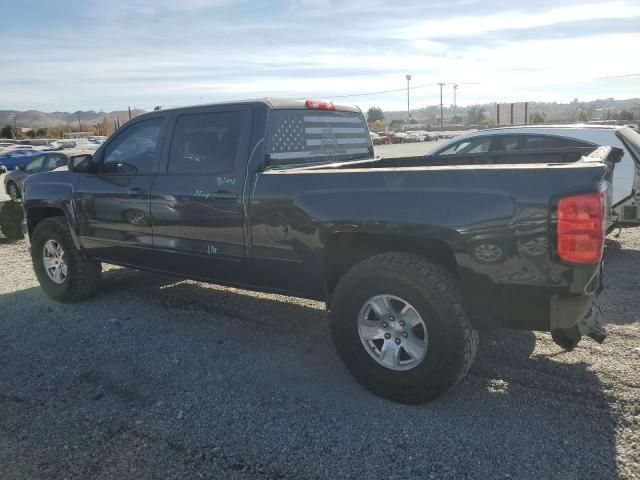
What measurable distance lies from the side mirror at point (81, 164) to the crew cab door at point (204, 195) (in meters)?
1.04

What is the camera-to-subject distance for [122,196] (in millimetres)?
5113

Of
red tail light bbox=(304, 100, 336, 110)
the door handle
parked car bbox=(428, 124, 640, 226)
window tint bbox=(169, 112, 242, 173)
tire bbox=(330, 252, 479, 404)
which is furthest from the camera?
parked car bbox=(428, 124, 640, 226)

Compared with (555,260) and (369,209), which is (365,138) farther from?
(555,260)

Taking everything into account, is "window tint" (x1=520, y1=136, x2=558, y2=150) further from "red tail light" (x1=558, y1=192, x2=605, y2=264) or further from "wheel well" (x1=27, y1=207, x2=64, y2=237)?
"wheel well" (x1=27, y1=207, x2=64, y2=237)

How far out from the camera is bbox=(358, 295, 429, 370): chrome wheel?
3430 millimetres

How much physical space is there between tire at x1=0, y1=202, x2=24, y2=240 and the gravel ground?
5593 mm

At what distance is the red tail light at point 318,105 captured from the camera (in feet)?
15.8

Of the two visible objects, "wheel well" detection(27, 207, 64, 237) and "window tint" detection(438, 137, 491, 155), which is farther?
"window tint" detection(438, 137, 491, 155)

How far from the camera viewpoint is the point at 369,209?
11.4 ft

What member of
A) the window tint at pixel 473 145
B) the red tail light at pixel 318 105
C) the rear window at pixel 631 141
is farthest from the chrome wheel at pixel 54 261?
the rear window at pixel 631 141

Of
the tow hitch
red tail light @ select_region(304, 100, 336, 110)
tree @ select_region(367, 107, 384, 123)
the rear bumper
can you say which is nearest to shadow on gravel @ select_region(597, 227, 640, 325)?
the tow hitch

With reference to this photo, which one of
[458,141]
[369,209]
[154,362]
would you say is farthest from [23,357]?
[458,141]

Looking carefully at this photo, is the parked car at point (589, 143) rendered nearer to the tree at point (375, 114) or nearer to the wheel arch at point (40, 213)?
the wheel arch at point (40, 213)

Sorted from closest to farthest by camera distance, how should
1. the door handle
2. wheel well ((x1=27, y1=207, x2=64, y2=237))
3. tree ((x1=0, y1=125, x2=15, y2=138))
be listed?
the door handle, wheel well ((x1=27, y1=207, x2=64, y2=237)), tree ((x1=0, y1=125, x2=15, y2=138))
